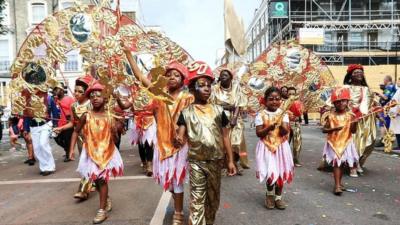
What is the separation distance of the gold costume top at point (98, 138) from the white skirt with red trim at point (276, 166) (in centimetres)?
188

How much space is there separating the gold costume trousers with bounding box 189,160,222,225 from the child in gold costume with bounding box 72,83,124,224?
1366mm

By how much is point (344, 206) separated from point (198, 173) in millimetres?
2398

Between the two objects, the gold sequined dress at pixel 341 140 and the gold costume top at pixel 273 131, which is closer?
the gold costume top at pixel 273 131

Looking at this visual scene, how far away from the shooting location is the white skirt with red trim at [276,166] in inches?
199

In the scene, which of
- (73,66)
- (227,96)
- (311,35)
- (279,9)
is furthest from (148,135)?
(279,9)

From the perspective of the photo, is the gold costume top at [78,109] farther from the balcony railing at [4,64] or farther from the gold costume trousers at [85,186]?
the balcony railing at [4,64]

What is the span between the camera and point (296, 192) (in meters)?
6.04

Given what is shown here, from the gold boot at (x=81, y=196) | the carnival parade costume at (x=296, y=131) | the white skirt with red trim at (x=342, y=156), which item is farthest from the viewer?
the carnival parade costume at (x=296, y=131)

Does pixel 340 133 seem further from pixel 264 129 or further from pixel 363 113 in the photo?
pixel 264 129

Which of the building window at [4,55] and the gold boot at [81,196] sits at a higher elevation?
the building window at [4,55]

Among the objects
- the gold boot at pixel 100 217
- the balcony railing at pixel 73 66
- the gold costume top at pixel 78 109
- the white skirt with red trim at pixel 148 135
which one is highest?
the balcony railing at pixel 73 66

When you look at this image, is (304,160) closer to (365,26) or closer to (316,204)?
(316,204)

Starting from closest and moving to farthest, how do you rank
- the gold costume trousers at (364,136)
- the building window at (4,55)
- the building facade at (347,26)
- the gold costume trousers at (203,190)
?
the gold costume trousers at (203,190)
the gold costume trousers at (364,136)
the building window at (4,55)
the building facade at (347,26)

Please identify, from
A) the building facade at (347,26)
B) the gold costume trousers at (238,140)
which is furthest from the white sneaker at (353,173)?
the building facade at (347,26)
